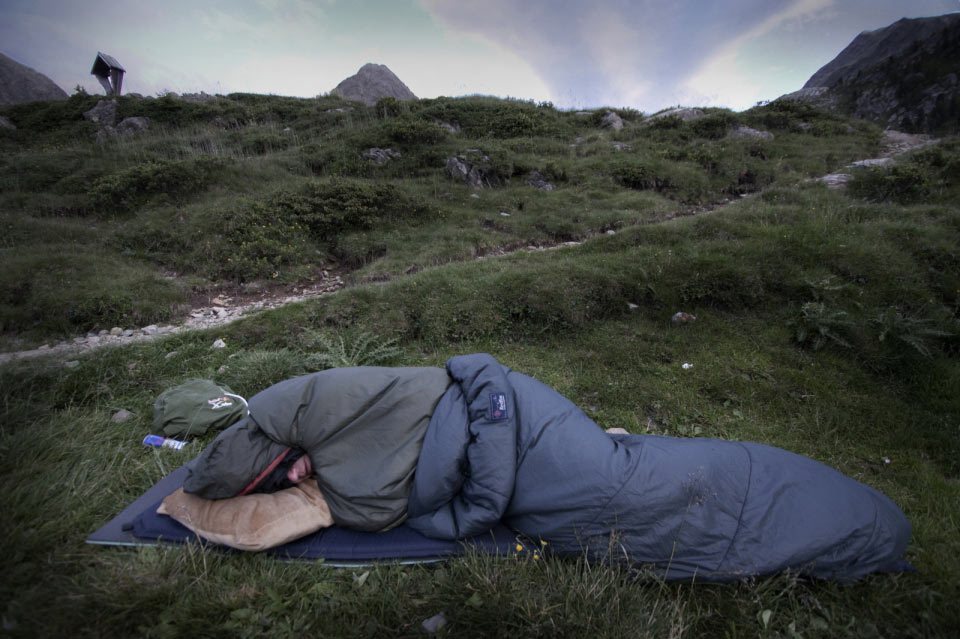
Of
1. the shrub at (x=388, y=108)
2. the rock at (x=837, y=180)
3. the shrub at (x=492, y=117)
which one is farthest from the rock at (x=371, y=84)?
the rock at (x=837, y=180)

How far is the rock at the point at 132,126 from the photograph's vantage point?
589 inches

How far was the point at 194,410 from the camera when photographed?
11.4 ft

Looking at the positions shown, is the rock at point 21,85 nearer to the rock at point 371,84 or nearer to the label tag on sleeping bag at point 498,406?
the rock at point 371,84

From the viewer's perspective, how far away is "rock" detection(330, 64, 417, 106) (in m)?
29.2

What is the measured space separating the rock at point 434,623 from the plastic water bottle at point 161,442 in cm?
266

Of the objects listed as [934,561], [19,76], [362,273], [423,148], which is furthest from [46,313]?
[19,76]

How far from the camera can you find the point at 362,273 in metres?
7.92

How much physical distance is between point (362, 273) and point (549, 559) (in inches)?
270

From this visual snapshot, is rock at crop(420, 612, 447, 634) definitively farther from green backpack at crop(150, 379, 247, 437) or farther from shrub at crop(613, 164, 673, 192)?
shrub at crop(613, 164, 673, 192)

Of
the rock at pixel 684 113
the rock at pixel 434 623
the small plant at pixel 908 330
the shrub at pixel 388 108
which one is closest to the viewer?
the rock at pixel 434 623

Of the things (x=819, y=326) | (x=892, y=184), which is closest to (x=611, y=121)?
(x=892, y=184)

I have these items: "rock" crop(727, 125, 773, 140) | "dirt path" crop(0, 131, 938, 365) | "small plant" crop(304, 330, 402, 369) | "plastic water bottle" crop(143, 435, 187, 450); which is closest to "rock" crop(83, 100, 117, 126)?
"dirt path" crop(0, 131, 938, 365)

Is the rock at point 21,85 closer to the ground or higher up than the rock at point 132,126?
higher up

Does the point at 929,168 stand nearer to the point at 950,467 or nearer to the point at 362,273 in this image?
the point at 950,467
